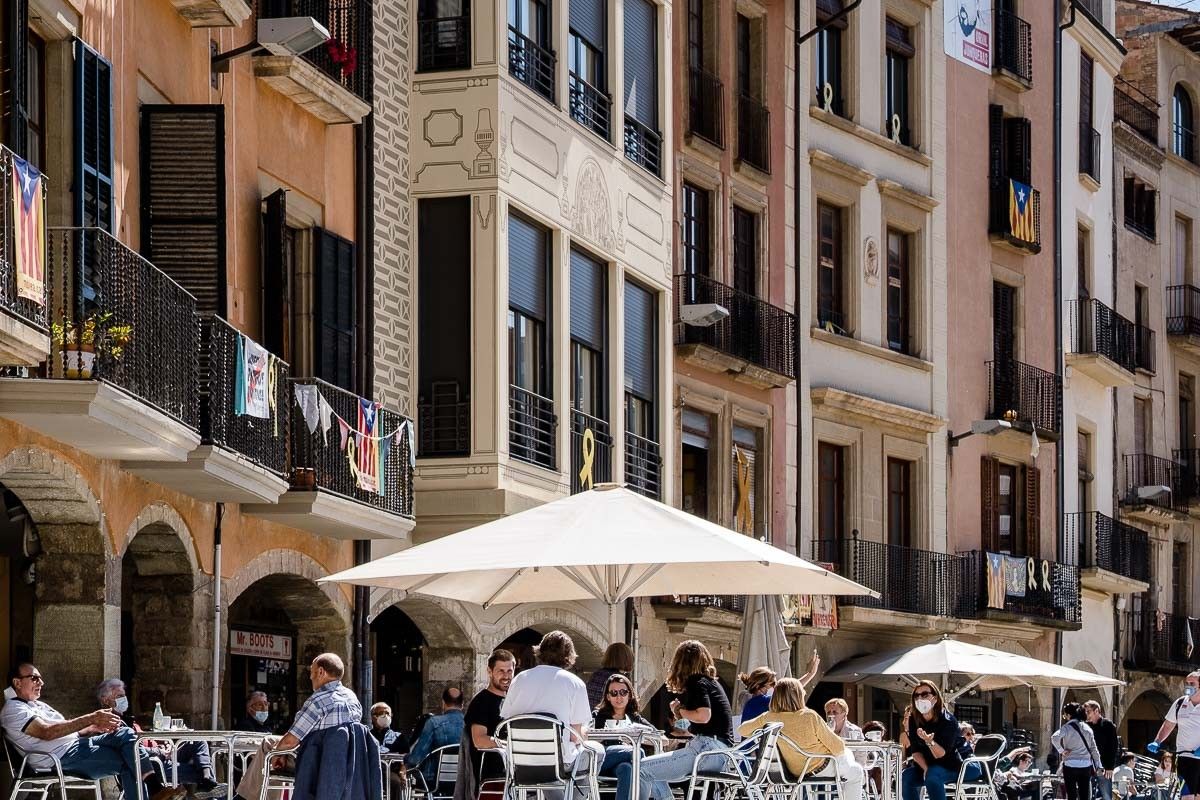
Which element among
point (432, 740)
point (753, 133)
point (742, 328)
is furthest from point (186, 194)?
point (753, 133)

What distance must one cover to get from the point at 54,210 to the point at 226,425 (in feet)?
8.12

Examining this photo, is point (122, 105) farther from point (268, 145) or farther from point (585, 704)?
point (585, 704)

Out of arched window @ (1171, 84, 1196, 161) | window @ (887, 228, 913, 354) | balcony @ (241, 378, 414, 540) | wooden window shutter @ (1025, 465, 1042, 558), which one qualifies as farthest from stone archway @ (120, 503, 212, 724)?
arched window @ (1171, 84, 1196, 161)

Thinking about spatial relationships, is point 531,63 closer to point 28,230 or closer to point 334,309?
point 334,309

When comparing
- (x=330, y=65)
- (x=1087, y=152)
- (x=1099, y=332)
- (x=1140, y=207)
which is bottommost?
(x=1099, y=332)

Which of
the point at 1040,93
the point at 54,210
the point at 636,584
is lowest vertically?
the point at 636,584

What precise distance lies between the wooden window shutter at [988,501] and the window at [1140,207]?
9206mm

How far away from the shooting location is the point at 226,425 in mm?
18203

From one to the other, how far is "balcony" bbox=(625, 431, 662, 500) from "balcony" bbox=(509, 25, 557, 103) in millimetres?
4052

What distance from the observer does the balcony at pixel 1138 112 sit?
4631 cm

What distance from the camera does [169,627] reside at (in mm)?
19219

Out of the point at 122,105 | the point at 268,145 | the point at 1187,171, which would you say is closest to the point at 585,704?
the point at 122,105

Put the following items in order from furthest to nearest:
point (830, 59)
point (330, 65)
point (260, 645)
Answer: point (830, 59), point (260, 645), point (330, 65)

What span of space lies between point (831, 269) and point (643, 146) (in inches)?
291
